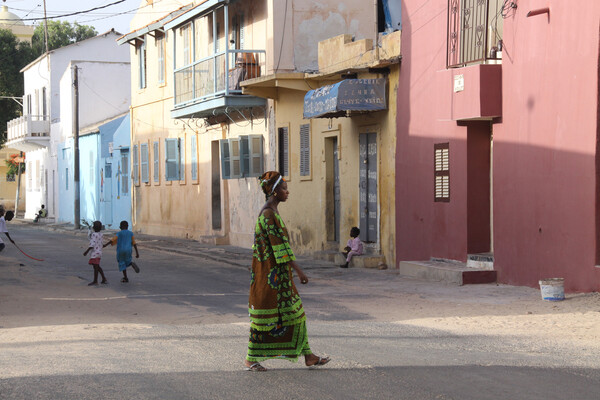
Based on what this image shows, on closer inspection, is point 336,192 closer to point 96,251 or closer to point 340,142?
point 340,142

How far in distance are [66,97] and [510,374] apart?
41756mm

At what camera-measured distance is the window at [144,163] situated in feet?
120

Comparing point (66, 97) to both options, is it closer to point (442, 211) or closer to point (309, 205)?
point (309, 205)

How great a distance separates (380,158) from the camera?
20438mm

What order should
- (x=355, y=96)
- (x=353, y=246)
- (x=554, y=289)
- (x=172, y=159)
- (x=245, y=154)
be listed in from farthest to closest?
(x=172, y=159) < (x=245, y=154) < (x=353, y=246) < (x=355, y=96) < (x=554, y=289)

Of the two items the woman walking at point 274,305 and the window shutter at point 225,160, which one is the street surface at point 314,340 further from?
the window shutter at point 225,160

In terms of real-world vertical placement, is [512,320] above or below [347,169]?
below

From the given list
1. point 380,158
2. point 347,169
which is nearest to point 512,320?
point 380,158

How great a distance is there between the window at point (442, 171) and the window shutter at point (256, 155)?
29.8 ft

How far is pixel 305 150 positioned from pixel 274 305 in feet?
51.6

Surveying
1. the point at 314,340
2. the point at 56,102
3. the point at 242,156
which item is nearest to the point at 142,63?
the point at 242,156

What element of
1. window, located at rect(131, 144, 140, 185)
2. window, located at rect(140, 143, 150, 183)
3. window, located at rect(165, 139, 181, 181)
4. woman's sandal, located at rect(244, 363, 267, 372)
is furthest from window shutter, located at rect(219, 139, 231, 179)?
woman's sandal, located at rect(244, 363, 267, 372)

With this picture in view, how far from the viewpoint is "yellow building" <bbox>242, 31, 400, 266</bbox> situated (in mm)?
20000

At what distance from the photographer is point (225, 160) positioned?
28531mm
